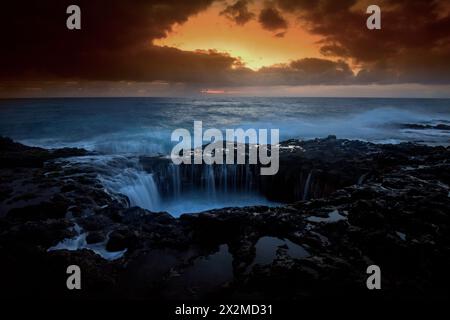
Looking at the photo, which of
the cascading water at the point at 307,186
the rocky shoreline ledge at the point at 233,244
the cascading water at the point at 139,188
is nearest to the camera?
the rocky shoreline ledge at the point at 233,244

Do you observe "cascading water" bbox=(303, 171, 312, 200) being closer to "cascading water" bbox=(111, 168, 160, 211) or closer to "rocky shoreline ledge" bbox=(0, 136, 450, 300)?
"rocky shoreline ledge" bbox=(0, 136, 450, 300)

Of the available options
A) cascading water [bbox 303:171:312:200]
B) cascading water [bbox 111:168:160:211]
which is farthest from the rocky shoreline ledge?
cascading water [bbox 303:171:312:200]

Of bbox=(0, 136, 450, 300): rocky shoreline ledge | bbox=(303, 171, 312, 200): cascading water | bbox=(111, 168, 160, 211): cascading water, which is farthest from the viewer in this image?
bbox=(303, 171, 312, 200): cascading water

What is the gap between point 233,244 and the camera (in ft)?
18.1

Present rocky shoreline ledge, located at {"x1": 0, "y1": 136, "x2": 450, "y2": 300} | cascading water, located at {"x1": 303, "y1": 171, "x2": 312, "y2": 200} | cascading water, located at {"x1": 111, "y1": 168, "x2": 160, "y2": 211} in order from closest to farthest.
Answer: rocky shoreline ledge, located at {"x1": 0, "y1": 136, "x2": 450, "y2": 300}
cascading water, located at {"x1": 111, "y1": 168, "x2": 160, "y2": 211}
cascading water, located at {"x1": 303, "y1": 171, "x2": 312, "y2": 200}

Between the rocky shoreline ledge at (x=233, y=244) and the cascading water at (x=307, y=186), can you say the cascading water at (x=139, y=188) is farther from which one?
the cascading water at (x=307, y=186)

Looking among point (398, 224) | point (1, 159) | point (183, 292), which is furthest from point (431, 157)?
point (1, 159)

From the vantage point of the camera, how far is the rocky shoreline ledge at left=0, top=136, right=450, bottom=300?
4.20 m

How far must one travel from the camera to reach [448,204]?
20.1ft

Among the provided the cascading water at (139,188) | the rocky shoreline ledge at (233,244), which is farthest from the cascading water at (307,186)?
the cascading water at (139,188)

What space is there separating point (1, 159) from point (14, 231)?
675cm

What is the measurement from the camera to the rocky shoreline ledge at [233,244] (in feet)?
13.8

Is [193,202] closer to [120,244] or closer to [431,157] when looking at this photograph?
[120,244]

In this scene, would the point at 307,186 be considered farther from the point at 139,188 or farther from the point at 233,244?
the point at 139,188
